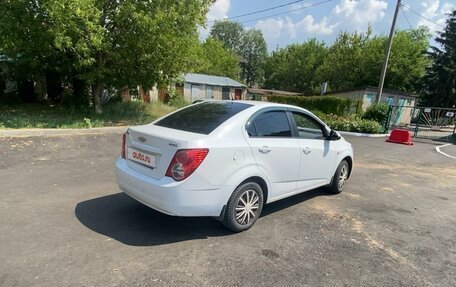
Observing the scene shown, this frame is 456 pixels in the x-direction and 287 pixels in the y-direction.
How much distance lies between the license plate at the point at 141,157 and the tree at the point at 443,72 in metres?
37.1

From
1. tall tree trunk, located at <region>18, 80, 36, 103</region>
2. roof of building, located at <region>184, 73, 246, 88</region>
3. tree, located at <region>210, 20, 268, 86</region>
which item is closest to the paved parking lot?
tall tree trunk, located at <region>18, 80, 36, 103</region>

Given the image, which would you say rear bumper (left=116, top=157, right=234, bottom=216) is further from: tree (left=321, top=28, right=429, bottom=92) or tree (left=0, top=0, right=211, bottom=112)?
tree (left=321, top=28, right=429, bottom=92)

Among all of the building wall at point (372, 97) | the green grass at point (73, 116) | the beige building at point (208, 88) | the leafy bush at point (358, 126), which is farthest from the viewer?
the beige building at point (208, 88)

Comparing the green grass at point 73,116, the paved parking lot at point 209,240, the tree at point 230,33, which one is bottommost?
the paved parking lot at point 209,240

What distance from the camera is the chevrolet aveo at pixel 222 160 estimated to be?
3.60 m

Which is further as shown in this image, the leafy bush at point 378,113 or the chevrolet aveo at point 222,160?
the leafy bush at point 378,113

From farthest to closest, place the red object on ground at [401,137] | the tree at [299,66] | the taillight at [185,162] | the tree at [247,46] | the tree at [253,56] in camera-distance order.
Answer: the tree at [247,46] → the tree at [253,56] → the tree at [299,66] → the red object on ground at [401,137] → the taillight at [185,162]

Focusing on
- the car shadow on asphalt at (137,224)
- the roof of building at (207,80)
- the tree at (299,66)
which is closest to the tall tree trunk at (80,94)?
the car shadow on asphalt at (137,224)

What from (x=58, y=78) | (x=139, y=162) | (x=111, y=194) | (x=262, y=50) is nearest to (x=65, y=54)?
(x=58, y=78)

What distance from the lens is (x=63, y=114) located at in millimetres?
13352

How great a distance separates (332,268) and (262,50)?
79453 millimetres

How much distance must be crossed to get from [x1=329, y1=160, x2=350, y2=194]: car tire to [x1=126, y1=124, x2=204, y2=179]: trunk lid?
3.08 m

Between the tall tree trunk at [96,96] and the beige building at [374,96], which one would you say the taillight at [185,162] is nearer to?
the tall tree trunk at [96,96]

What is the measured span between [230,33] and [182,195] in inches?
3265
